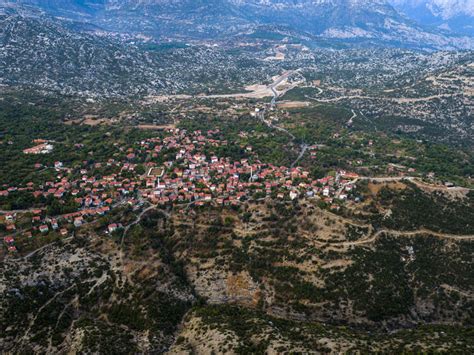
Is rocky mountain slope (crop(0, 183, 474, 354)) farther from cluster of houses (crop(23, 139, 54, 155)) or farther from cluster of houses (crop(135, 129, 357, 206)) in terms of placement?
cluster of houses (crop(23, 139, 54, 155))

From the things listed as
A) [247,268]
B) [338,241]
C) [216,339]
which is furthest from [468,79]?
[216,339]

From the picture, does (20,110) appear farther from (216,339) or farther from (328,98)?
(328,98)

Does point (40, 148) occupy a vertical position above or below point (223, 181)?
below

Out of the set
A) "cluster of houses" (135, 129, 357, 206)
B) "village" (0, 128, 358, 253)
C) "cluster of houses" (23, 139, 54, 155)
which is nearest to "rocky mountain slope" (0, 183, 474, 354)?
"village" (0, 128, 358, 253)

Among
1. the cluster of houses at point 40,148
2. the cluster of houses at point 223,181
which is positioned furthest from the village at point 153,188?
the cluster of houses at point 40,148

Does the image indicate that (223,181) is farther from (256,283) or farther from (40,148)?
(40,148)

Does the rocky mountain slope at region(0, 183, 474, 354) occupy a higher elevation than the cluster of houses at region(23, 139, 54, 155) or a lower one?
higher

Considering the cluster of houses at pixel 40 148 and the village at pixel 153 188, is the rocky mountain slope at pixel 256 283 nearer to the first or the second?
the village at pixel 153 188

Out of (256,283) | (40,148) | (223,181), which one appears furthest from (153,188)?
(40,148)
